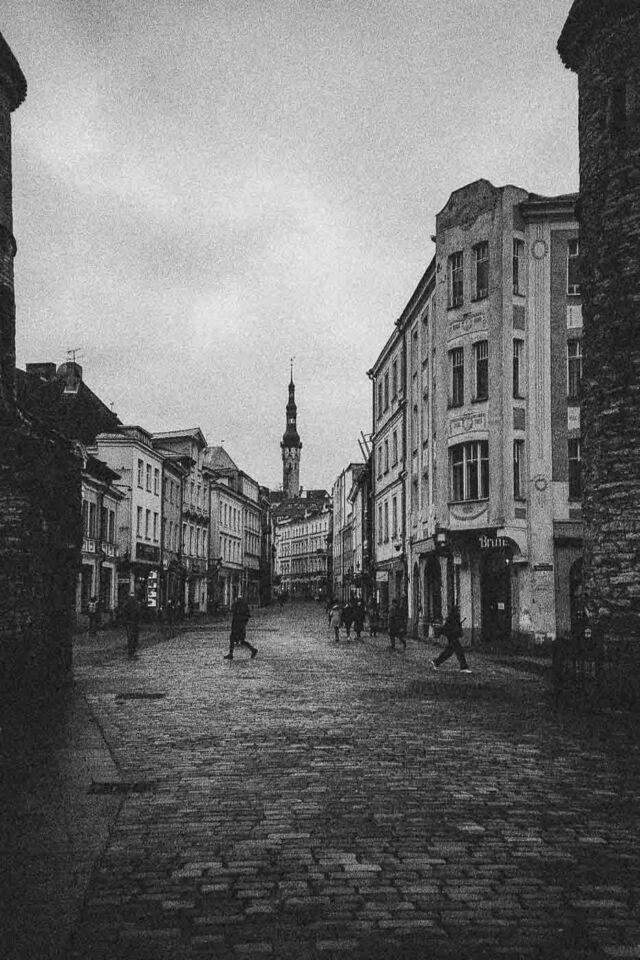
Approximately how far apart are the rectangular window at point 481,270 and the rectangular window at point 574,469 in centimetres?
605

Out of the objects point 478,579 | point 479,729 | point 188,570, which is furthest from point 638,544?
point 188,570

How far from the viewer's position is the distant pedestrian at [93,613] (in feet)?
134

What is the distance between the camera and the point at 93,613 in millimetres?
43281

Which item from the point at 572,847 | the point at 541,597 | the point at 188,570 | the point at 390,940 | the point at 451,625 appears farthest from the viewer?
the point at 188,570

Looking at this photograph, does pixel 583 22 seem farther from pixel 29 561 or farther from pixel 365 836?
pixel 365 836

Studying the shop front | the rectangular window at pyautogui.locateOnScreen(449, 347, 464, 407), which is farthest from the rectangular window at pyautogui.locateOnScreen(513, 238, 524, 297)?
the shop front

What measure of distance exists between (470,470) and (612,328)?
17.0 m

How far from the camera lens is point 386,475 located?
51.1m

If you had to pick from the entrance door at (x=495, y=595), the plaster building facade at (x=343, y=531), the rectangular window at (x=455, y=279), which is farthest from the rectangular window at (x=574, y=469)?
the plaster building facade at (x=343, y=531)

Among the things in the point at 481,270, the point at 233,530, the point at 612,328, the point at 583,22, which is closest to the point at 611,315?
the point at 612,328

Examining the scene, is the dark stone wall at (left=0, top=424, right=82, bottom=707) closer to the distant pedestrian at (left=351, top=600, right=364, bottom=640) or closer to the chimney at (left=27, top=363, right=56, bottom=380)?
the distant pedestrian at (left=351, top=600, right=364, bottom=640)

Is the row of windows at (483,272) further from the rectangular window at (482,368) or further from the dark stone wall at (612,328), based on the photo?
the dark stone wall at (612,328)

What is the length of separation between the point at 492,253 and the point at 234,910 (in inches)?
1185

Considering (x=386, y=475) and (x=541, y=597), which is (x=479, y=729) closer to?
(x=541, y=597)
